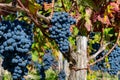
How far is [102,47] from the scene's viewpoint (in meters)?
3.18

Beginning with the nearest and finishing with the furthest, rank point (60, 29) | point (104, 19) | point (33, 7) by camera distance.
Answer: point (33, 7)
point (60, 29)
point (104, 19)

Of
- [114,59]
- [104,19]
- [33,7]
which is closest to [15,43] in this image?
[33,7]

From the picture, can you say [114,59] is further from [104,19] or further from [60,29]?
[60,29]

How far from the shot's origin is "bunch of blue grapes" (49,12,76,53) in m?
2.54

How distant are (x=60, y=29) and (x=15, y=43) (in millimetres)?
330

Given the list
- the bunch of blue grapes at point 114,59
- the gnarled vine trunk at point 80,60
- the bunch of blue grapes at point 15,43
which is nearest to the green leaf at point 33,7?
the bunch of blue grapes at point 15,43

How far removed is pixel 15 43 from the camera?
95.0 inches

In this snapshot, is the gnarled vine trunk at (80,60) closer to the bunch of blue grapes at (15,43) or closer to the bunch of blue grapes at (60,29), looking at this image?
the bunch of blue grapes at (60,29)

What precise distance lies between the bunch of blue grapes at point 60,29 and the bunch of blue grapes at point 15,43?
16 centimetres

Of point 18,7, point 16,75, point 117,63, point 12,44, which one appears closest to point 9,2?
point 18,7

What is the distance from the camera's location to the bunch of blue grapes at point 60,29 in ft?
8.34

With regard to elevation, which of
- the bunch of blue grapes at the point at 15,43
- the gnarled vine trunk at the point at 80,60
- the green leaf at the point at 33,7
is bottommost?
the gnarled vine trunk at the point at 80,60

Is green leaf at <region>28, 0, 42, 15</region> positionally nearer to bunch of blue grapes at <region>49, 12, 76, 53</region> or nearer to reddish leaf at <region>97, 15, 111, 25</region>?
bunch of blue grapes at <region>49, 12, 76, 53</region>

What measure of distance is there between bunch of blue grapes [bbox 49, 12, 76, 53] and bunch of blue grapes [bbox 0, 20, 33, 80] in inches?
6.4
